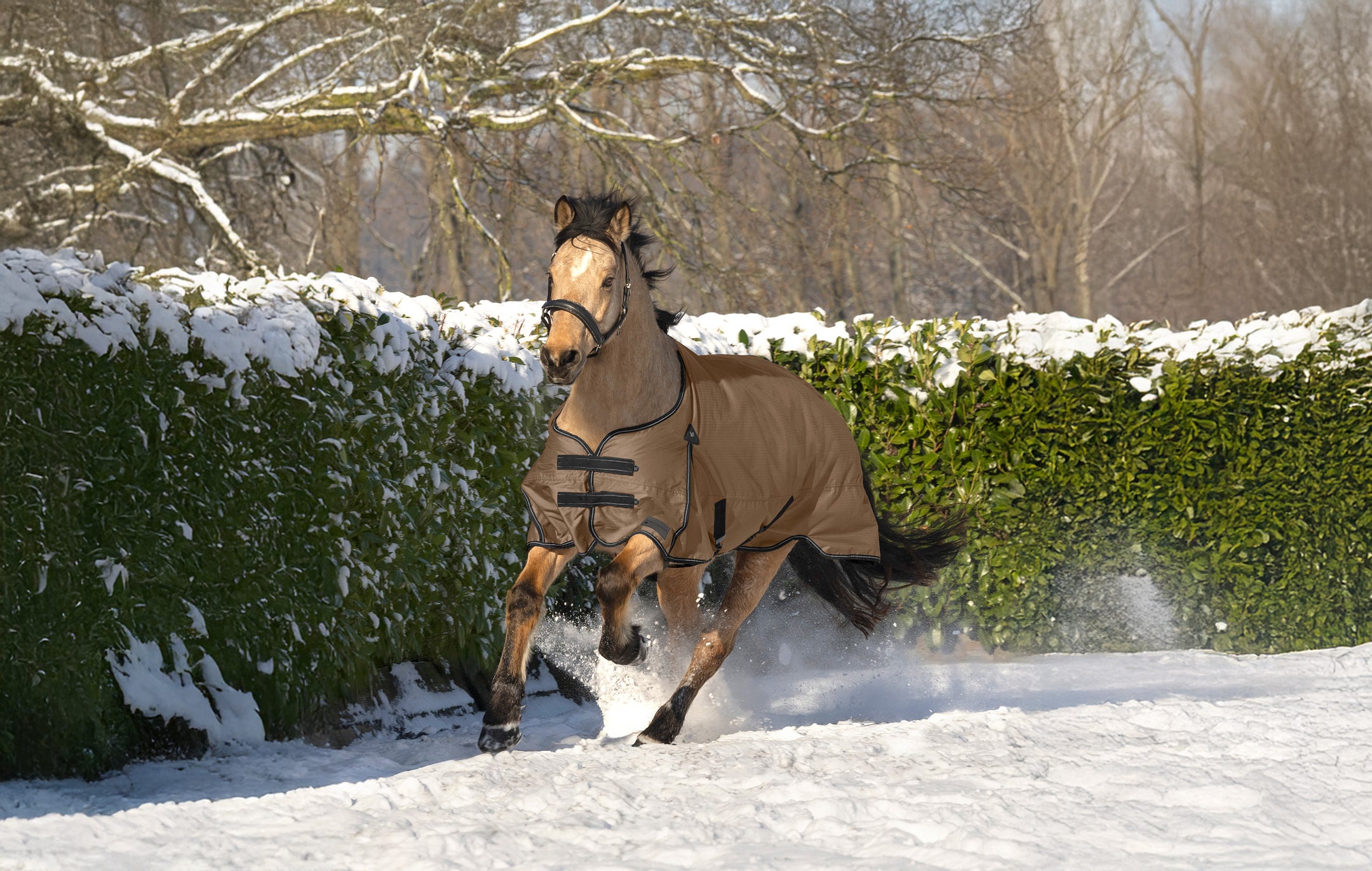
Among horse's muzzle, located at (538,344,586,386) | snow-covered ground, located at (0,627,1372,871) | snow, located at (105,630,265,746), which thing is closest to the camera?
snow-covered ground, located at (0,627,1372,871)

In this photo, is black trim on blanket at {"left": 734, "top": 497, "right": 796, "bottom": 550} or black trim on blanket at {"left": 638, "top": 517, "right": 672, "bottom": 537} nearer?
black trim on blanket at {"left": 638, "top": 517, "right": 672, "bottom": 537}

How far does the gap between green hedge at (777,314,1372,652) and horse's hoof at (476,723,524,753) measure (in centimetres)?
375

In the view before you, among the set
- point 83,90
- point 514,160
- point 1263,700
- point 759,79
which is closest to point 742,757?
point 1263,700

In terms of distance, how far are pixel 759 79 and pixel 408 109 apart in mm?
3779

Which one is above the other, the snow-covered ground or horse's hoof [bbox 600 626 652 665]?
horse's hoof [bbox 600 626 652 665]

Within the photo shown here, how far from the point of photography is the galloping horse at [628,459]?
426cm

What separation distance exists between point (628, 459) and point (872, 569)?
1946 millimetres

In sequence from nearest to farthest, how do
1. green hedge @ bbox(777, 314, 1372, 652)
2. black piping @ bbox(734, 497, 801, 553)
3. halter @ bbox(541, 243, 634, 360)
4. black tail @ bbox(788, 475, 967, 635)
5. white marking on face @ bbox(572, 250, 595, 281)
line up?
halter @ bbox(541, 243, 634, 360)
white marking on face @ bbox(572, 250, 595, 281)
black piping @ bbox(734, 497, 801, 553)
black tail @ bbox(788, 475, 967, 635)
green hedge @ bbox(777, 314, 1372, 652)

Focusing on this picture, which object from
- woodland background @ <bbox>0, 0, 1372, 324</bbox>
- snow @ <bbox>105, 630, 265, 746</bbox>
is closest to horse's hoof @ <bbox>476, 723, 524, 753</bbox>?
snow @ <bbox>105, 630, 265, 746</bbox>

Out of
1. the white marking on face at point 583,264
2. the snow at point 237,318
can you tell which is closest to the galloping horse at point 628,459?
the white marking on face at point 583,264

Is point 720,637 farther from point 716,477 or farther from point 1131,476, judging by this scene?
point 1131,476

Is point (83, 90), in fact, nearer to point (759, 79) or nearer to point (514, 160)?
point (514, 160)

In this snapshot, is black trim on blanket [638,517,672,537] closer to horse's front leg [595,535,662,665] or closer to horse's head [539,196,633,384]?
horse's front leg [595,535,662,665]

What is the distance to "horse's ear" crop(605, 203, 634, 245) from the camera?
4.32 metres
